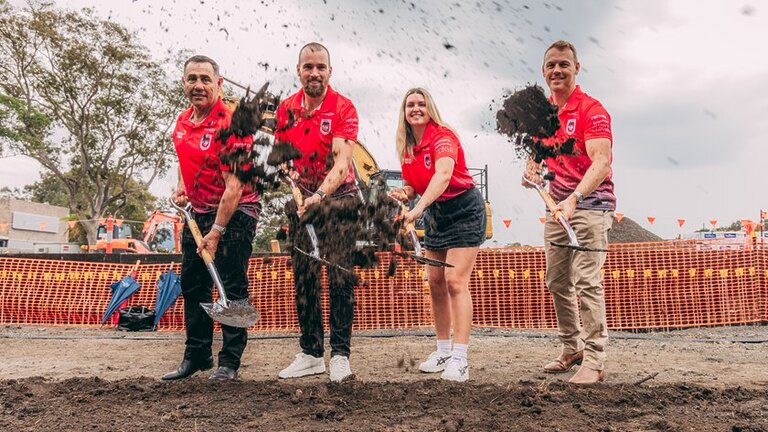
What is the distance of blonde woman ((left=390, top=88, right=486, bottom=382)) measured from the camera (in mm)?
3959

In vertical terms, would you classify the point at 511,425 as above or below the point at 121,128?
below

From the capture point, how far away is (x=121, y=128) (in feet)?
82.3

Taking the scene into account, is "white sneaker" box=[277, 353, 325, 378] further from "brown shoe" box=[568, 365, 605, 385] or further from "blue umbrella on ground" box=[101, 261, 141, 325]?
"blue umbrella on ground" box=[101, 261, 141, 325]

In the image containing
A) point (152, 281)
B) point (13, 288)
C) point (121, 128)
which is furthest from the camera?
point (121, 128)

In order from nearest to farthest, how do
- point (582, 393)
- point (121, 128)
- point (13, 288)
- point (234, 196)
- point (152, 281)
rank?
point (582, 393), point (234, 196), point (152, 281), point (13, 288), point (121, 128)

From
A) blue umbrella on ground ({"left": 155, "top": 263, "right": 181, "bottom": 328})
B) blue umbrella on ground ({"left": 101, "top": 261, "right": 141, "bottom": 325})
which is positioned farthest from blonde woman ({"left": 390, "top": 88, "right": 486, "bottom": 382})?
blue umbrella on ground ({"left": 101, "top": 261, "right": 141, "bottom": 325})

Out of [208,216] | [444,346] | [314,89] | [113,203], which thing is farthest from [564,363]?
→ [113,203]

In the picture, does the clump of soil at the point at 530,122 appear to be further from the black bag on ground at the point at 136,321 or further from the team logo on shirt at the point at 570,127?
the black bag on ground at the point at 136,321

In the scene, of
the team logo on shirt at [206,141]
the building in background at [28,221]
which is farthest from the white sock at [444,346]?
the building in background at [28,221]

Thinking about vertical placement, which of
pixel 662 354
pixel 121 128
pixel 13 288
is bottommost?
pixel 662 354

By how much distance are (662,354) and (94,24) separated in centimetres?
2389

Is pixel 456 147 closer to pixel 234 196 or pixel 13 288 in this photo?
pixel 234 196

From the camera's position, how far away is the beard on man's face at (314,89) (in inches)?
155

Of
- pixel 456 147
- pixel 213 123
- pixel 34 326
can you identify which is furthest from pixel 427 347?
pixel 34 326
